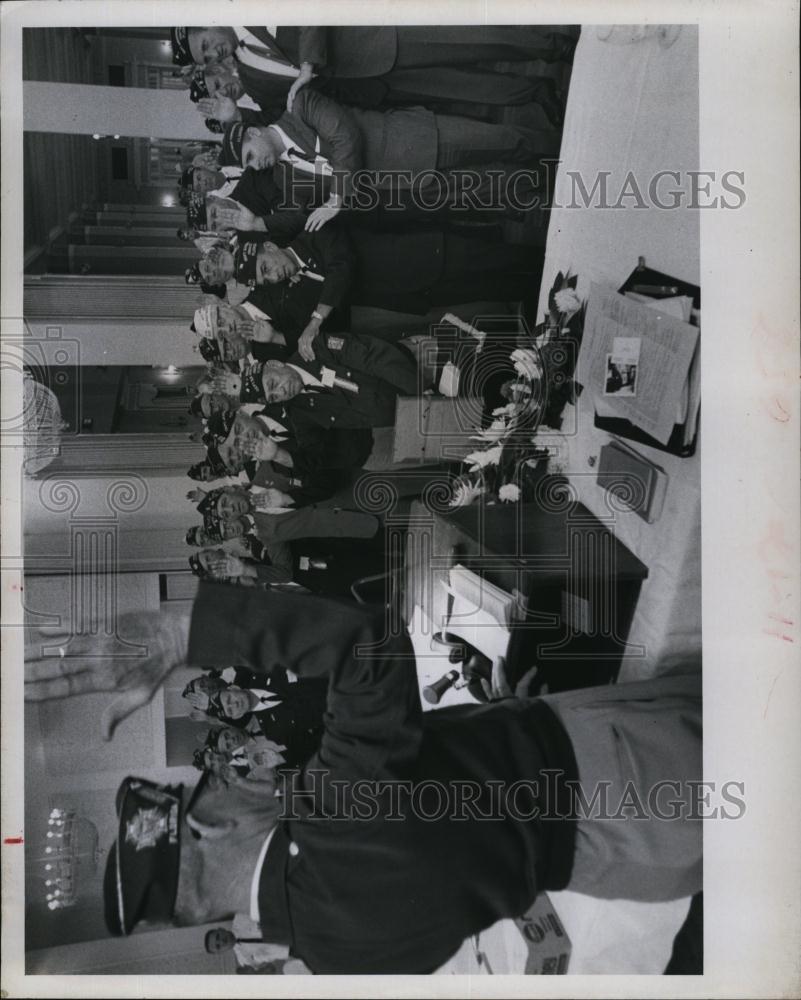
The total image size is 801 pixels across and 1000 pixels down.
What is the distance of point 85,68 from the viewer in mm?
2715

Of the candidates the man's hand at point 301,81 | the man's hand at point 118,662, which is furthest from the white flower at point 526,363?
the man's hand at point 118,662

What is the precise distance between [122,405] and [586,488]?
48.7 inches

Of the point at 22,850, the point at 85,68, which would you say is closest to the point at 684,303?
the point at 85,68

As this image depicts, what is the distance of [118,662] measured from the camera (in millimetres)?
2740

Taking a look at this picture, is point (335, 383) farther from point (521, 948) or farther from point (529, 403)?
point (521, 948)

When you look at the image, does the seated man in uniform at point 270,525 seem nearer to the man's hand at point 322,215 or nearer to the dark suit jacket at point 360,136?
the man's hand at point 322,215

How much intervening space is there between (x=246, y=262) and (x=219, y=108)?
0.40 m

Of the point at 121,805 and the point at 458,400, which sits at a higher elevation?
the point at 458,400

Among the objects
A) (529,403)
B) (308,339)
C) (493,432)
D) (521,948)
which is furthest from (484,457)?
(521,948)

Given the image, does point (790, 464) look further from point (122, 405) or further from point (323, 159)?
point (122, 405)

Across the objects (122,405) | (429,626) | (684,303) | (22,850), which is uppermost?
(684,303)

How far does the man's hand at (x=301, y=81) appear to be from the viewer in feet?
8.86

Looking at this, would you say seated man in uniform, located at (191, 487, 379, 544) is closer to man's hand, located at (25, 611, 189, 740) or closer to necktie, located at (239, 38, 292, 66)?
man's hand, located at (25, 611, 189, 740)

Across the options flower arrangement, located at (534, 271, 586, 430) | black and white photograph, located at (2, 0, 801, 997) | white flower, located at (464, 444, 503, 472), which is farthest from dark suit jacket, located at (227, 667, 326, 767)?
flower arrangement, located at (534, 271, 586, 430)
